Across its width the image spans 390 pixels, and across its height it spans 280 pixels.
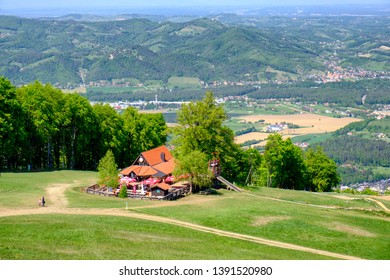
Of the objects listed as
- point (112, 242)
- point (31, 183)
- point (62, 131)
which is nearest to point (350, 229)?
point (112, 242)

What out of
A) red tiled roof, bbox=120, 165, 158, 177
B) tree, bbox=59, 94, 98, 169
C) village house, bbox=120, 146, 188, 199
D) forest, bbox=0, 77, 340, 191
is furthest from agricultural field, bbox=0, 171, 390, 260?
tree, bbox=59, 94, 98, 169

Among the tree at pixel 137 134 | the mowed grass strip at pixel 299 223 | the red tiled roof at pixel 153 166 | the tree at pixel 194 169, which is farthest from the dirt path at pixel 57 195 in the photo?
the tree at pixel 137 134

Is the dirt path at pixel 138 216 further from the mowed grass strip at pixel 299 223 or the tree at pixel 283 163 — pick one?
the tree at pixel 283 163

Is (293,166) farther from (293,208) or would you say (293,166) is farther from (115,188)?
(115,188)

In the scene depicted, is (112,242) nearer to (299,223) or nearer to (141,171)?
(299,223)

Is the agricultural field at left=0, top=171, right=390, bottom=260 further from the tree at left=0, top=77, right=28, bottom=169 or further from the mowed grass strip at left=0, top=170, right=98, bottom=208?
the tree at left=0, top=77, right=28, bottom=169

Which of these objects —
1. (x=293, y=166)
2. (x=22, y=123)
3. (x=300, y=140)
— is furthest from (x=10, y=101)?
(x=300, y=140)
